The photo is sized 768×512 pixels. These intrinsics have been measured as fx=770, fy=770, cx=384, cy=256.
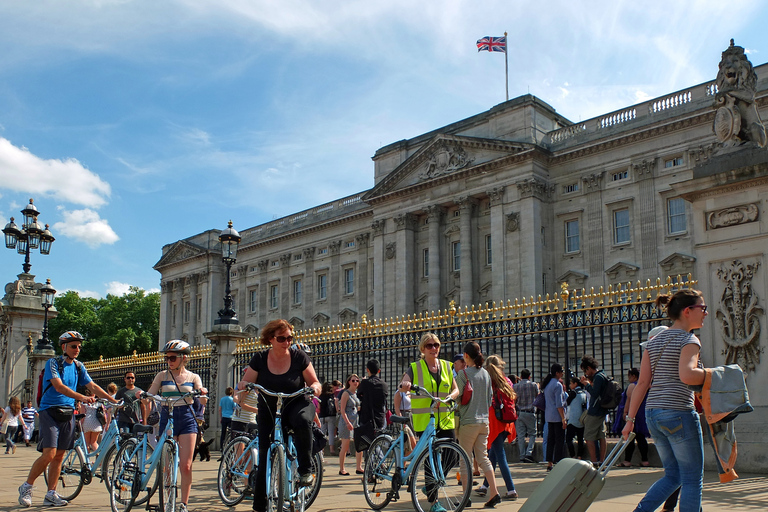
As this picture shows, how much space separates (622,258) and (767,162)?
91.4 ft

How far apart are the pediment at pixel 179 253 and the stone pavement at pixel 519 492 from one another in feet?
172

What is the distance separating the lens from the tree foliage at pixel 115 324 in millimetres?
75188

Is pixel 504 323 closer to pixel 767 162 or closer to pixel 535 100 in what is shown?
pixel 767 162

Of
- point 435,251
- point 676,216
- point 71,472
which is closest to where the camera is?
point 71,472

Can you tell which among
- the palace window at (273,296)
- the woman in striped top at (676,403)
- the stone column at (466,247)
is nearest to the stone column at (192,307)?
the palace window at (273,296)

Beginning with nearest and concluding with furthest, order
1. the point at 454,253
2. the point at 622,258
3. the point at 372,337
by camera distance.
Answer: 1. the point at 372,337
2. the point at 622,258
3. the point at 454,253

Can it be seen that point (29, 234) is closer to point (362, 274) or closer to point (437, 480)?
point (437, 480)

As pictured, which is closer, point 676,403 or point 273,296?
point 676,403

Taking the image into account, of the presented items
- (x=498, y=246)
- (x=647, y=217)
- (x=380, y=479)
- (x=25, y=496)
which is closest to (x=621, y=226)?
(x=647, y=217)

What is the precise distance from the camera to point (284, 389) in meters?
6.88

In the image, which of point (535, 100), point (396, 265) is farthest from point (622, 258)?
point (396, 265)

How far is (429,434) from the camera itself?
7.36 m

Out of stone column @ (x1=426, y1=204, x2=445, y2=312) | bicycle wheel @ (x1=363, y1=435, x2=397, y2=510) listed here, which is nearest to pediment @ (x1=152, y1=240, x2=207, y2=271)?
stone column @ (x1=426, y1=204, x2=445, y2=312)

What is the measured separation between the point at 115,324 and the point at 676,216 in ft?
193
